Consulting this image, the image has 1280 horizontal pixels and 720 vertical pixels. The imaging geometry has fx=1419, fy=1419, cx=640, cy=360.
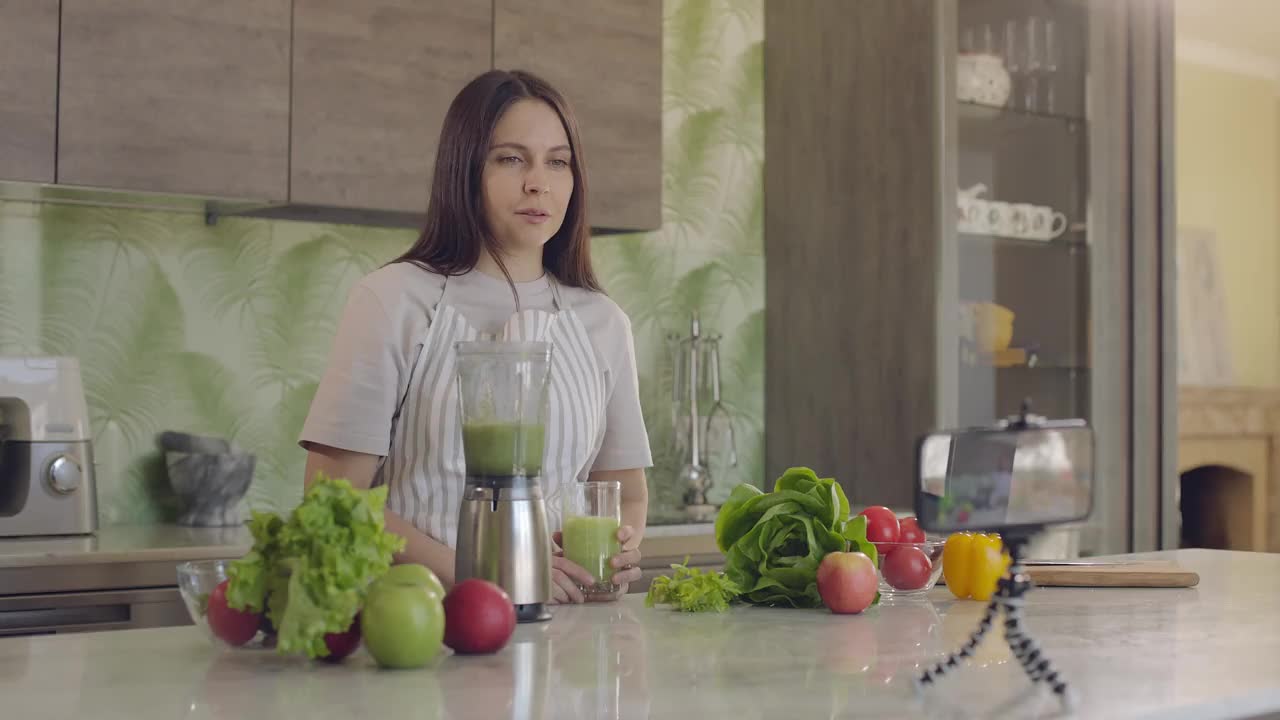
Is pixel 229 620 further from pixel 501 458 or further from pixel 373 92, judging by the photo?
pixel 373 92

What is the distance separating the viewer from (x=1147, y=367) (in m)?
3.83

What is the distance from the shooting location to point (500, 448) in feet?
5.12

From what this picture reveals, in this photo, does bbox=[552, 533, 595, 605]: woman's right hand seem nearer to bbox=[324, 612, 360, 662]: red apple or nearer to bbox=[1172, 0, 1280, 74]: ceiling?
bbox=[324, 612, 360, 662]: red apple

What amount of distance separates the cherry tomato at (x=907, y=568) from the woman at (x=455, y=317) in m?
0.38

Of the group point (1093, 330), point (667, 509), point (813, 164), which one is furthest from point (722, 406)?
point (1093, 330)

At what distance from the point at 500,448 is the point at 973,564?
65 centimetres

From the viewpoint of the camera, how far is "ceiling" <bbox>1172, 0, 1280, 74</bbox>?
15.5 feet

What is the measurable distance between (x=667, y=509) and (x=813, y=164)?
3.51 ft

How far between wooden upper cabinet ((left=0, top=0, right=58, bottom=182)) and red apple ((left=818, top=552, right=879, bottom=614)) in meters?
1.94

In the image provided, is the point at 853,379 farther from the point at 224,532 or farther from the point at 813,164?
the point at 224,532

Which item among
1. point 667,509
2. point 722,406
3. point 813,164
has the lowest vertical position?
point 667,509

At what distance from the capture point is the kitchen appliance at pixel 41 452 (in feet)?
9.29

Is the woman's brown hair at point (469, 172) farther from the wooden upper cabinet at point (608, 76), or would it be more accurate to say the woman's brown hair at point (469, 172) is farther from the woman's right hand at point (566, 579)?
the wooden upper cabinet at point (608, 76)

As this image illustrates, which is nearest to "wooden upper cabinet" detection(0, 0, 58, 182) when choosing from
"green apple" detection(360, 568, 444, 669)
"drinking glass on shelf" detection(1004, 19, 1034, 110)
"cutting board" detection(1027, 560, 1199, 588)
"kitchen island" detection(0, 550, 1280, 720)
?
"kitchen island" detection(0, 550, 1280, 720)
